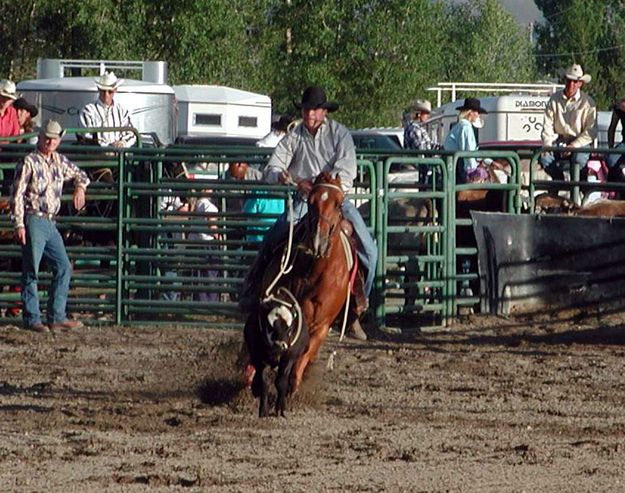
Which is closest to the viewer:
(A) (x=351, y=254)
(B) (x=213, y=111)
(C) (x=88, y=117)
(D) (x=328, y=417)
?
(D) (x=328, y=417)

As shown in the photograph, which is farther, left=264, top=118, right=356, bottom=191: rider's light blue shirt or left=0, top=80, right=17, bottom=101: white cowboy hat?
left=0, top=80, right=17, bottom=101: white cowboy hat

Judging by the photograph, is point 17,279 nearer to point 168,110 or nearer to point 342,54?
point 168,110

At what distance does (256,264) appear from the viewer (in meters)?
10.0

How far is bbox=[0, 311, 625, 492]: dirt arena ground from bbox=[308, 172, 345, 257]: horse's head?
40.3 inches

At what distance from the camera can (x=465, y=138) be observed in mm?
17281

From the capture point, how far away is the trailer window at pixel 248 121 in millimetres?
28014

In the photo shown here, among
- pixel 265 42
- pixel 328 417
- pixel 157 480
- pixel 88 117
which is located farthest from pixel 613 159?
pixel 265 42

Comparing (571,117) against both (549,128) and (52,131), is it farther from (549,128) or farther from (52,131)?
(52,131)

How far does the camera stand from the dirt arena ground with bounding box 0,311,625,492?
7.66m

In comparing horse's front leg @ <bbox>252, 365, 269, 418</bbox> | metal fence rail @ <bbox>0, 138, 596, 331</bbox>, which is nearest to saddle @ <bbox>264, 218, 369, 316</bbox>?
horse's front leg @ <bbox>252, 365, 269, 418</bbox>

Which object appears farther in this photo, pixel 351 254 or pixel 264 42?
pixel 264 42

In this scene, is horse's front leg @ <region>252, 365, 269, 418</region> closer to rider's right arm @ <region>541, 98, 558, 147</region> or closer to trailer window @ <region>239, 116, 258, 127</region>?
rider's right arm @ <region>541, 98, 558, 147</region>

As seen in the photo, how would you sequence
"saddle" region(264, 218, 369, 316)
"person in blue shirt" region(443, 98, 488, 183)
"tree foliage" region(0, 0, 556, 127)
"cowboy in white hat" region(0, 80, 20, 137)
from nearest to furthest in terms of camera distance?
"saddle" region(264, 218, 369, 316)
"cowboy in white hat" region(0, 80, 20, 137)
"person in blue shirt" region(443, 98, 488, 183)
"tree foliage" region(0, 0, 556, 127)

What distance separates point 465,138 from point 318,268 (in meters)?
7.89
